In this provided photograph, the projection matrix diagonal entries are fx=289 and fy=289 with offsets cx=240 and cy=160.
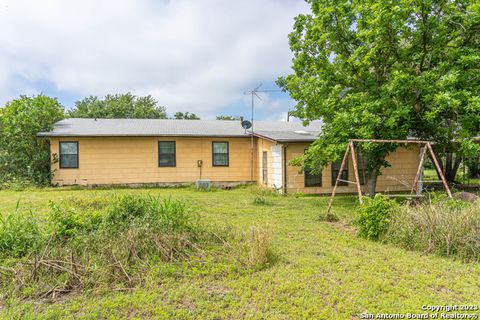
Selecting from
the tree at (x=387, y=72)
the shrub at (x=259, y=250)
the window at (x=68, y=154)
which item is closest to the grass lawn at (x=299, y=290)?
the shrub at (x=259, y=250)

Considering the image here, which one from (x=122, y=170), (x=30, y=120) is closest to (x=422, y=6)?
(x=122, y=170)

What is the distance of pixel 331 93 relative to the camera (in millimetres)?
8484

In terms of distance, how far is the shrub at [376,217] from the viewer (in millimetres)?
5320

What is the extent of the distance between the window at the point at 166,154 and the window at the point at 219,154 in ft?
6.27

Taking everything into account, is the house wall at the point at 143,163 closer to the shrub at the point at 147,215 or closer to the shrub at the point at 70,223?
the shrub at the point at 147,215

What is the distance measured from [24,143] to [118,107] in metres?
18.1

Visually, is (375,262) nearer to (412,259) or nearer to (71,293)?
(412,259)

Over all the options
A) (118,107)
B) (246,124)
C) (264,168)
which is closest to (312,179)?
(264,168)

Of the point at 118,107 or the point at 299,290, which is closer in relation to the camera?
the point at 299,290

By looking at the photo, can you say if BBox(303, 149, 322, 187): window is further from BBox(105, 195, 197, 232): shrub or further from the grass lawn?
BBox(105, 195, 197, 232): shrub

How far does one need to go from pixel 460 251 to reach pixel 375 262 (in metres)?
1.38

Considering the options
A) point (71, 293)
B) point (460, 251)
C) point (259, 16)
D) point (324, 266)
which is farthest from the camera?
point (259, 16)

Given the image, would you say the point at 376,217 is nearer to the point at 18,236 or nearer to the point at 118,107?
the point at 18,236

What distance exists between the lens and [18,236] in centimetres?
423
